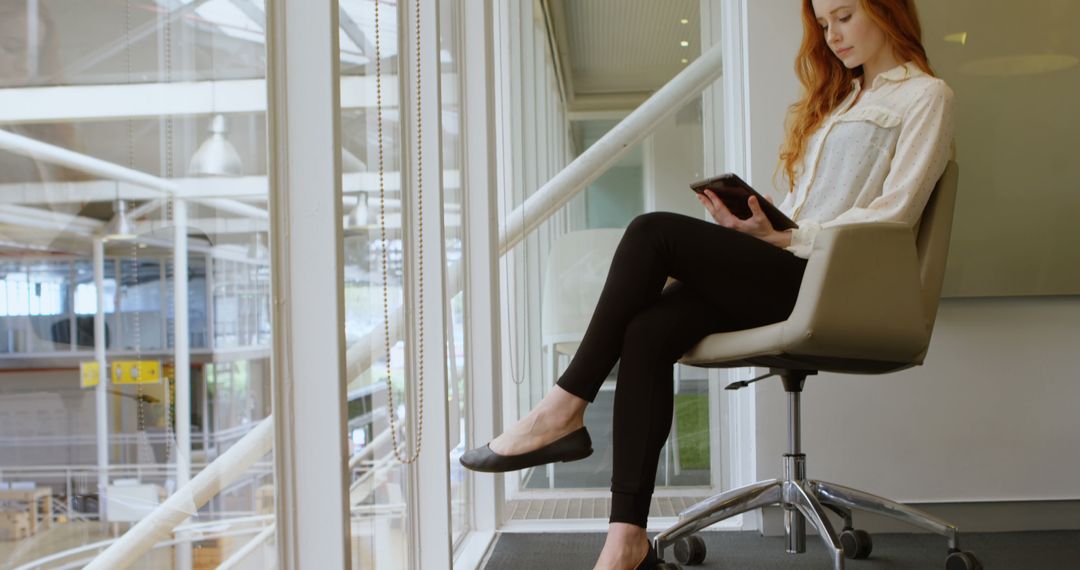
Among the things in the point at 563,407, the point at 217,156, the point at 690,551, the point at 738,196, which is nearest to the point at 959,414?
the point at 690,551

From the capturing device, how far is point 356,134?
152 centimetres

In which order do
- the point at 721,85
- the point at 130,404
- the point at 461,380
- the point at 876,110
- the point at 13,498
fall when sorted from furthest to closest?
the point at 721,85, the point at 461,380, the point at 876,110, the point at 130,404, the point at 13,498

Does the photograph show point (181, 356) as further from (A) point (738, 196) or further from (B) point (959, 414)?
(B) point (959, 414)

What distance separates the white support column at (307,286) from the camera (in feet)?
3.90

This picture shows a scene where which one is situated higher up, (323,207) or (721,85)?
(721,85)

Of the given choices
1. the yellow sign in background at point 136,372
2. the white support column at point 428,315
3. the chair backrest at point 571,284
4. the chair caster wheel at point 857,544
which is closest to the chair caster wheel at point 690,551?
the chair caster wheel at point 857,544

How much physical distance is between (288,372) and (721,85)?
6.44 ft

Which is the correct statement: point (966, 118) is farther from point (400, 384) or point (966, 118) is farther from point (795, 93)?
point (400, 384)

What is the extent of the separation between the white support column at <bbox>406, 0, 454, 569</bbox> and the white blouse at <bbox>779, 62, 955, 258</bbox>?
70 centimetres

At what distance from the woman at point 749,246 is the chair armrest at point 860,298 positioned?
12cm

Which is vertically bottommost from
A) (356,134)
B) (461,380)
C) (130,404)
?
(461,380)

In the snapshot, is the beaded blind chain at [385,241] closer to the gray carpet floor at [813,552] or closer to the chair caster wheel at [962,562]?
the gray carpet floor at [813,552]

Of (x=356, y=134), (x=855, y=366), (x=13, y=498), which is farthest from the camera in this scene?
(x=855, y=366)

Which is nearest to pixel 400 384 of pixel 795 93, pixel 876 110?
pixel 876 110
